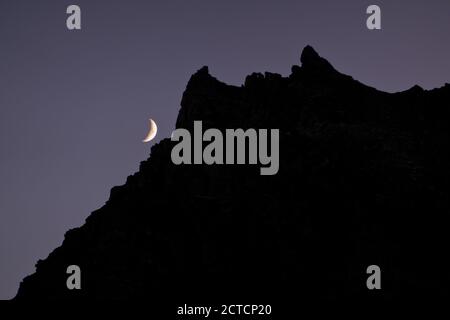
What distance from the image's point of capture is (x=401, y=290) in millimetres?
70375

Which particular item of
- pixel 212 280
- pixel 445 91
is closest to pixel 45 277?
pixel 212 280

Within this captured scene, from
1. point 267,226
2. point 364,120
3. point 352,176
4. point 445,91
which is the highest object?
point 445,91

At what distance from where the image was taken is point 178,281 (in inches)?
2896

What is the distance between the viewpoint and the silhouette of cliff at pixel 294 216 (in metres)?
73.2

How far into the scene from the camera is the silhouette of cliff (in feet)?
240

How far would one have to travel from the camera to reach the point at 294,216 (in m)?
77.3

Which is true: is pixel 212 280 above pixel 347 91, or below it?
below

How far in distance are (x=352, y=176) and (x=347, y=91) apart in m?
15.9

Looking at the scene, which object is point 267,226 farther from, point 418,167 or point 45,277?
point 45,277
